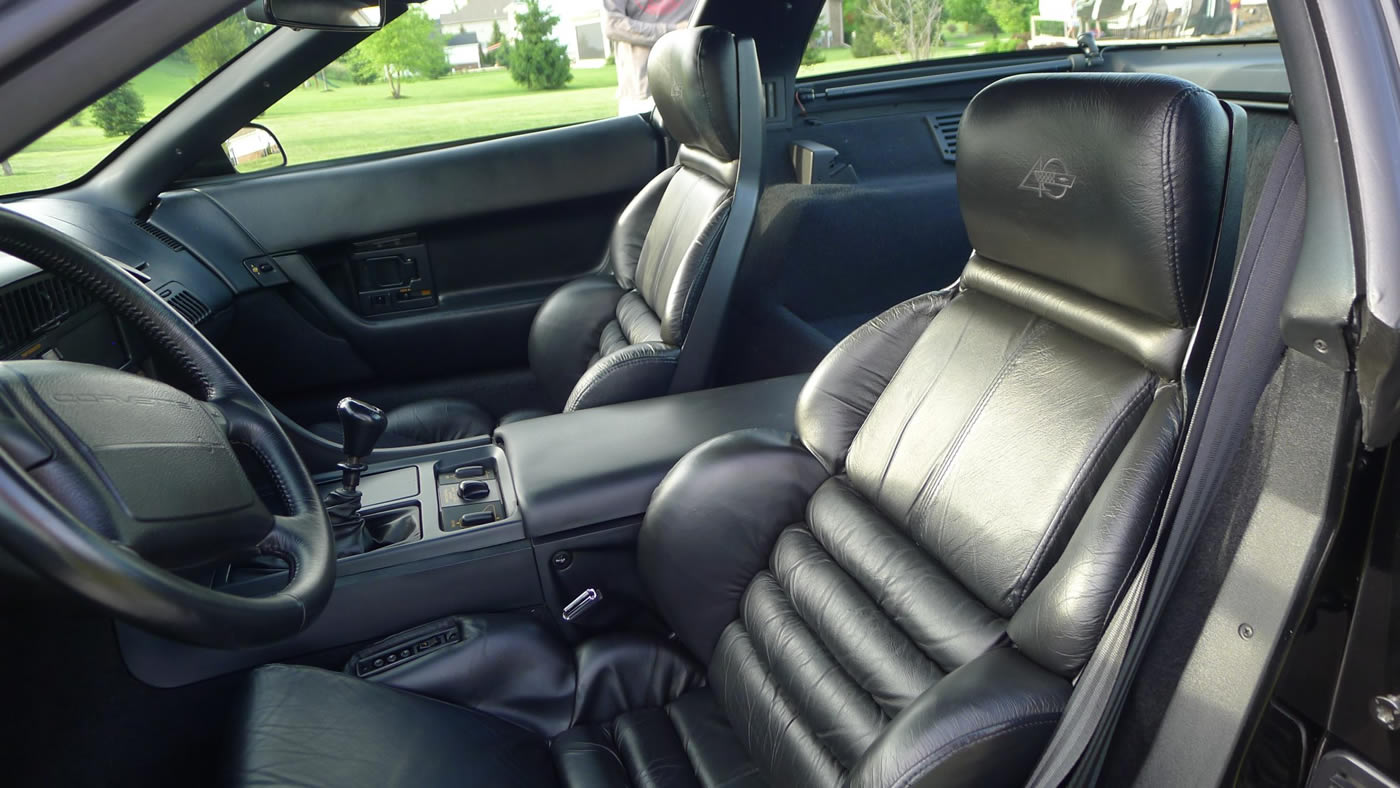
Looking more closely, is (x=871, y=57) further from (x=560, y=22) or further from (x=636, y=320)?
(x=636, y=320)

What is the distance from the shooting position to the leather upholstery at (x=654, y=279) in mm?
2262

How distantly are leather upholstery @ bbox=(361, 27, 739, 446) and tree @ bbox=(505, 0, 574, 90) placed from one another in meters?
0.42

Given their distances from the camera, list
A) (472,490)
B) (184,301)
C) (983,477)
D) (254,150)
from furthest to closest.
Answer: (254,150) → (184,301) → (472,490) → (983,477)

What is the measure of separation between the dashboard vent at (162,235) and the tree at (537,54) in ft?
3.33

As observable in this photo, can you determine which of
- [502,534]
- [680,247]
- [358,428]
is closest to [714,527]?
[502,534]

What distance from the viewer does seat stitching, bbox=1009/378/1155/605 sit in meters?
1.19

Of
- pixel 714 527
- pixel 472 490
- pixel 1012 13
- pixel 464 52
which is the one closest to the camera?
pixel 714 527

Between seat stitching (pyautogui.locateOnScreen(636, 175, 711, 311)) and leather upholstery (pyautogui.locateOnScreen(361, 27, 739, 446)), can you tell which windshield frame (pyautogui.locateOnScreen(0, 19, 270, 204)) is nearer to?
leather upholstery (pyautogui.locateOnScreen(361, 27, 739, 446))

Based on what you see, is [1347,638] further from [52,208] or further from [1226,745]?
[52,208]

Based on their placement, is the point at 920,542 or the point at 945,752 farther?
the point at 920,542

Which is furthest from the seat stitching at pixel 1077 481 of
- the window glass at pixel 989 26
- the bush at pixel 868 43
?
the bush at pixel 868 43

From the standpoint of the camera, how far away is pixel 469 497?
1.87 metres

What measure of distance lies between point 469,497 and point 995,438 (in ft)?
3.30

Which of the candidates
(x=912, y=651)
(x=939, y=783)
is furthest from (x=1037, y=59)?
(x=939, y=783)
